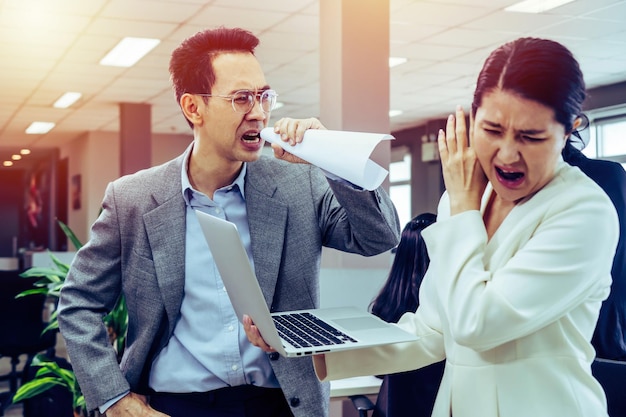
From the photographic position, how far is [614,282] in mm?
2078

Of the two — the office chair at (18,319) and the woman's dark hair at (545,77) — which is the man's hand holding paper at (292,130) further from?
the office chair at (18,319)

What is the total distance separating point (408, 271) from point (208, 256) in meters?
1.23

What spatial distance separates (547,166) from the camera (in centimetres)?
102

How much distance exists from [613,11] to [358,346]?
557 centimetres

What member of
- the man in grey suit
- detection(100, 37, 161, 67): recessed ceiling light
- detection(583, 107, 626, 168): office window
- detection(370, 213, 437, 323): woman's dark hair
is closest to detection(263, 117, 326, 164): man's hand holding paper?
the man in grey suit

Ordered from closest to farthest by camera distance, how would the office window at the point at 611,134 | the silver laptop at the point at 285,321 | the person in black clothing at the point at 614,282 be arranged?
the silver laptop at the point at 285,321 → the person in black clothing at the point at 614,282 → the office window at the point at 611,134

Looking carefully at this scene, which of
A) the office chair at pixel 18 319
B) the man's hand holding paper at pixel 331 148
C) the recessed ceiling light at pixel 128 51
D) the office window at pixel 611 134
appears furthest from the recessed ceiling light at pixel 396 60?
the man's hand holding paper at pixel 331 148

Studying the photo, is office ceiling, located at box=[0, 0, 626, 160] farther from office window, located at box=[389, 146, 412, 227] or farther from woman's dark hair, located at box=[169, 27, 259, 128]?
woman's dark hair, located at box=[169, 27, 259, 128]

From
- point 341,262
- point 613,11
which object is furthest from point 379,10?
point 613,11

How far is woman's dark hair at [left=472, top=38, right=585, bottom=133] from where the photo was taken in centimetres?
100

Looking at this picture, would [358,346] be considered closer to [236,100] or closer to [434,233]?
[434,233]

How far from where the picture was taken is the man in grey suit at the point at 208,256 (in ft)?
4.80

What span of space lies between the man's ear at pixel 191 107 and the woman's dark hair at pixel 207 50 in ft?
0.05

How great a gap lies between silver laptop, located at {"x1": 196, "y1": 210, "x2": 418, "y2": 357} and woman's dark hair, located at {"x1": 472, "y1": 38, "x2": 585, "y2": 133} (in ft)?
1.36
